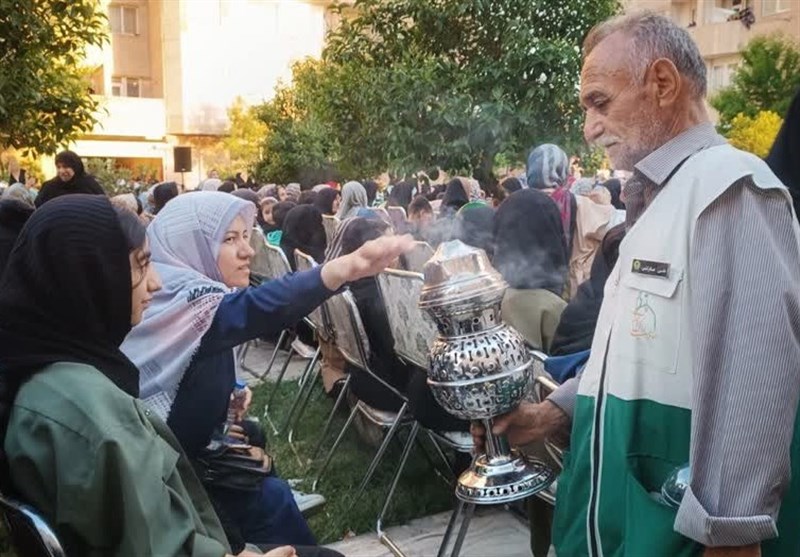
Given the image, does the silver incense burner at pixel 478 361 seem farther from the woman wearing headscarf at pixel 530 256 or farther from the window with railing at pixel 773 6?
the window with railing at pixel 773 6

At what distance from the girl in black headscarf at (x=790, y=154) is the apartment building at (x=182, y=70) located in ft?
129

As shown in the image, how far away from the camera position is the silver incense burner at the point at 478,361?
1988 mm

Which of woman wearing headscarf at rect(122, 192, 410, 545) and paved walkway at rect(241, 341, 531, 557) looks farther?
paved walkway at rect(241, 341, 531, 557)

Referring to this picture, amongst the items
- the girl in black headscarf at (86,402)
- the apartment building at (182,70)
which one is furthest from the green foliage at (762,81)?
the girl in black headscarf at (86,402)

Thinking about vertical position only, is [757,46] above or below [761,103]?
above

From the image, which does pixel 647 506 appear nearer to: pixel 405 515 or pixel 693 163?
pixel 693 163

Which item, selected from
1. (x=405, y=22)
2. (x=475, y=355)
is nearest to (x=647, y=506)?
(x=475, y=355)

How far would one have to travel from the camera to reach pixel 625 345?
1571mm

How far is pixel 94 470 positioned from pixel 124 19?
44.9 metres

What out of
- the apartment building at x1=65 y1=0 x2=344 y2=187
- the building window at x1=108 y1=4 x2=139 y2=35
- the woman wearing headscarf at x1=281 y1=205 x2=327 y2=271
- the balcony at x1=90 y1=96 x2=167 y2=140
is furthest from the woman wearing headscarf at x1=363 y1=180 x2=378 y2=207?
the building window at x1=108 y1=4 x2=139 y2=35

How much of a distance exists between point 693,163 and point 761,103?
31.7 meters

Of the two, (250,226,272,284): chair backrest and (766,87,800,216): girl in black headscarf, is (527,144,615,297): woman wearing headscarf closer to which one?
(250,226,272,284): chair backrest

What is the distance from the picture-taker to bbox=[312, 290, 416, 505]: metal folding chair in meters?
4.01

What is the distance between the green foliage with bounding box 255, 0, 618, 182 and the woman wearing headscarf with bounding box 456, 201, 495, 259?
1.51 m
